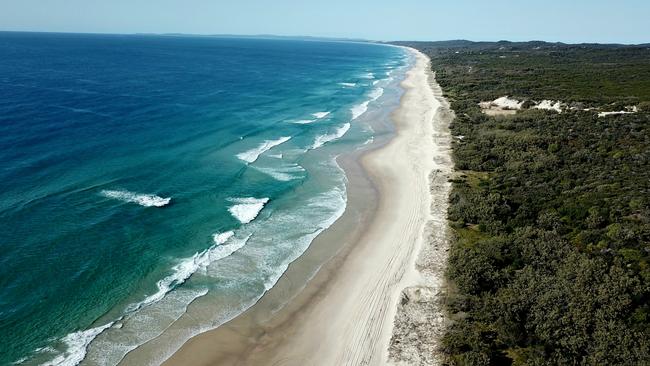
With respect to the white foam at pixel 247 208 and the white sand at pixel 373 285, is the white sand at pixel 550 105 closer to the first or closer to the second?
the white sand at pixel 373 285

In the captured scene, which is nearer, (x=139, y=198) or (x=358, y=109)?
(x=139, y=198)

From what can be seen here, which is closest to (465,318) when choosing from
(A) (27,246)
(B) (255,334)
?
(B) (255,334)

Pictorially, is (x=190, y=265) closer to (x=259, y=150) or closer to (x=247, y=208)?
(x=247, y=208)

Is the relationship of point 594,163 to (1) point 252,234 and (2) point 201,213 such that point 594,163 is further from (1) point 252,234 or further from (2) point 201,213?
(2) point 201,213

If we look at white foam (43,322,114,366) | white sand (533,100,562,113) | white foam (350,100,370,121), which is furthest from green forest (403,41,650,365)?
white foam (350,100,370,121)

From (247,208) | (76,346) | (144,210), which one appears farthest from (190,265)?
(247,208)

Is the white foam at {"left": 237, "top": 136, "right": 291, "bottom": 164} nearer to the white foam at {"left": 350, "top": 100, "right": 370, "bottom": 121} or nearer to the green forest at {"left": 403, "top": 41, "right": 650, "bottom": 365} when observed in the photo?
the white foam at {"left": 350, "top": 100, "right": 370, "bottom": 121}
